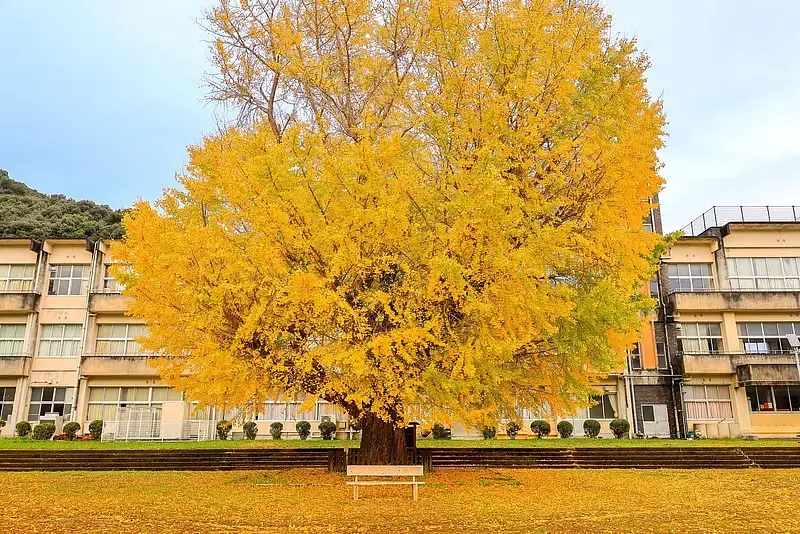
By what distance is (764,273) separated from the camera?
1326 inches

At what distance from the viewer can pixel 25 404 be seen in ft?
106

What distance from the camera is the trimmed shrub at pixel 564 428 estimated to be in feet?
98.8

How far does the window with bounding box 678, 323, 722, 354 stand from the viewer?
3309 centimetres

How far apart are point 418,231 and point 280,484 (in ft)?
23.9

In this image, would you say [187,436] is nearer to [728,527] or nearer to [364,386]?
[364,386]

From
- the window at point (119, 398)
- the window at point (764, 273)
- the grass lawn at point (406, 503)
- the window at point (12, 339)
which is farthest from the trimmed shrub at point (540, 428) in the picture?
the window at point (12, 339)

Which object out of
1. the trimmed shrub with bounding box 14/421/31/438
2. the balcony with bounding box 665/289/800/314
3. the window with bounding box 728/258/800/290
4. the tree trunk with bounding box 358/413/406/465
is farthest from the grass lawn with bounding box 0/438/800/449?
the tree trunk with bounding box 358/413/406/465

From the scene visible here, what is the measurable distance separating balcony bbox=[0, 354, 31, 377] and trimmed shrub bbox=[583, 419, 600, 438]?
29487 millimetres

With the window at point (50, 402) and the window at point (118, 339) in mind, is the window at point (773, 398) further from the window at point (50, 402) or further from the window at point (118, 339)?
the window at point (50, 402)

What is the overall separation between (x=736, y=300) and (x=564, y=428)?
38.9 feet

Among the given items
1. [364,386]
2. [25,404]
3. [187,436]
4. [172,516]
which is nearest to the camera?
[172,516]

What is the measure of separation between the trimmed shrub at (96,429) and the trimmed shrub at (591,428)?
24.1 metres

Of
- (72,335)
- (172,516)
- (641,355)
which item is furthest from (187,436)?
(641,355)

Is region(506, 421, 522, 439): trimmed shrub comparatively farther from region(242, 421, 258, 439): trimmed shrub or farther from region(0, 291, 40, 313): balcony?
region(0, 291, 40, 313): balcony
